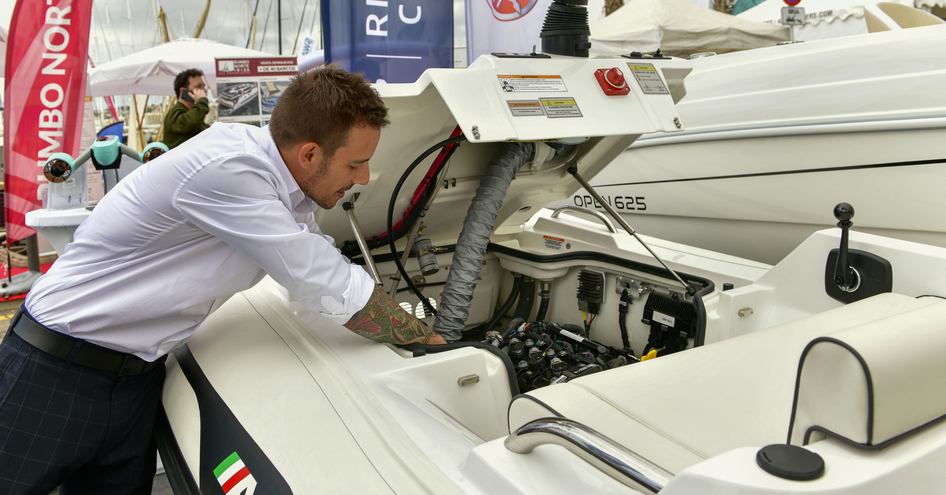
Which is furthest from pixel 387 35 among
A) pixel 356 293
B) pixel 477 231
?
pixel 356 293

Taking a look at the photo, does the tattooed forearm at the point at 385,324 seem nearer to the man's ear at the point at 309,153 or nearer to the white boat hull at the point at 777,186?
the man's ear at the point at 309,153

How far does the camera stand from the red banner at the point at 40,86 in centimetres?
417

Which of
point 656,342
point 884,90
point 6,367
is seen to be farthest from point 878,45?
point 6,367

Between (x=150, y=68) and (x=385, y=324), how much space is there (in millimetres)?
9197

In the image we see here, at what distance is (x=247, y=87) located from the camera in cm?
515

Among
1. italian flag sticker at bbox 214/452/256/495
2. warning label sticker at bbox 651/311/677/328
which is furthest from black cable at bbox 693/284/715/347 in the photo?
italian flag sticker at bbox 214/452/256/495

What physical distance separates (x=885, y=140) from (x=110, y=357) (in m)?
2.93

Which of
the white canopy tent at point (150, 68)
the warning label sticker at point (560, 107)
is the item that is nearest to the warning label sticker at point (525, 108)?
the warning label sticker at point (560, 107)

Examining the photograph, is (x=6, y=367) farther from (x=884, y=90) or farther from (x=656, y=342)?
(x=884, y=90)

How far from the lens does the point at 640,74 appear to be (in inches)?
77.4

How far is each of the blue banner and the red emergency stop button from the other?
2567 millimetres

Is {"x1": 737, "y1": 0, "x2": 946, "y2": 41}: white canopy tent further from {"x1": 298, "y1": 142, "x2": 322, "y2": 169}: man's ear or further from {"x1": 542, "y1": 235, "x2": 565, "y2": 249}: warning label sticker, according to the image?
{"x1": 298, "y1": 142, "x2": 322, "y2": 169}: man's ear

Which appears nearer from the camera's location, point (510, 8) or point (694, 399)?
point (694, 399)

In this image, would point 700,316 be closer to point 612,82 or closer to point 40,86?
point 612,82
